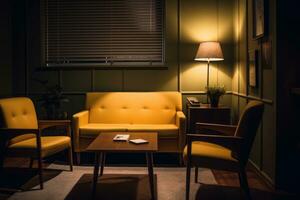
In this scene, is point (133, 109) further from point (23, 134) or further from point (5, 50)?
point (5, 50)

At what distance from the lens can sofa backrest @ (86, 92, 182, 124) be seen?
185 inches

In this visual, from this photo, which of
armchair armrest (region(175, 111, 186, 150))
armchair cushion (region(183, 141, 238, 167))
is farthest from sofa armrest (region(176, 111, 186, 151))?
armchair cushion (region(183, 141, 238, 167))

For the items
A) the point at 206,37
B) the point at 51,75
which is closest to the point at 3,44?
the point at 51,75

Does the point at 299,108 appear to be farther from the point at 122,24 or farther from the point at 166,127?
the point at 122,24

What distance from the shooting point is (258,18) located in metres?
3.64

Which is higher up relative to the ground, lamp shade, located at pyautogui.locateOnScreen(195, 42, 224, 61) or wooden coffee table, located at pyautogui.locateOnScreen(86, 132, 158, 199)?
lamp shade, located at pyautogui.locateOnScreen(195, 42, 224, 61)

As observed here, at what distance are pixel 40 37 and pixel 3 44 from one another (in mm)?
532

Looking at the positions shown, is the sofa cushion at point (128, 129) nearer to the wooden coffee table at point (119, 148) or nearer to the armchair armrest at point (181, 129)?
the armchair armrest at point (181, 129)

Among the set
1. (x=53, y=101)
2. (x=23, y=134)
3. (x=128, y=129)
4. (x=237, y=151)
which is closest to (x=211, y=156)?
(x=237, y=151)

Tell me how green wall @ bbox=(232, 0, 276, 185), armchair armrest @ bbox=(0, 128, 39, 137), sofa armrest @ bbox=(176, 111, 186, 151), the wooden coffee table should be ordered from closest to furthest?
the wooden coffee table, green wall @ bbox=(232, 0, 276, 185), armchair armrest @ bbox=(0, 128, 39, 137), sofa armrest @ bbox=(176, 111, 186, 151)

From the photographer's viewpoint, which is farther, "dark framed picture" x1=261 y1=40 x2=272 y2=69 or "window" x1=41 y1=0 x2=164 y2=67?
"window" x1=41 y1=0 x2=164 y2=67

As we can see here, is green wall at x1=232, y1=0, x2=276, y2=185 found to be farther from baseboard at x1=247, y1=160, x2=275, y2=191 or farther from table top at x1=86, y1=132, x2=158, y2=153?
table top at x1=86, y1=132, x2=158, y2=153

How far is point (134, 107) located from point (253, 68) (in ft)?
5.42

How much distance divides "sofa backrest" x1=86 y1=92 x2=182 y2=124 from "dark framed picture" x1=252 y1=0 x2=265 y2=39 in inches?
55.6
